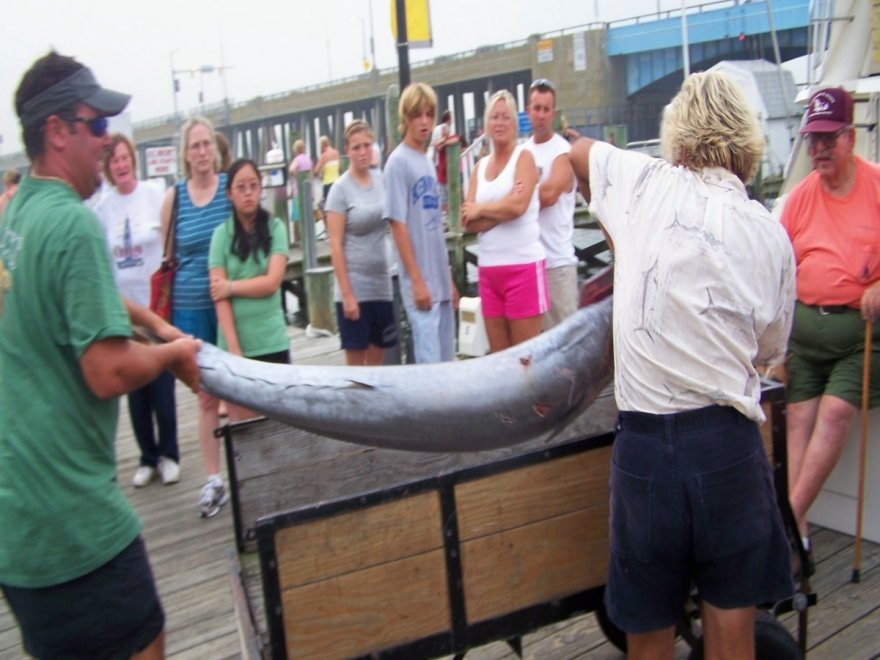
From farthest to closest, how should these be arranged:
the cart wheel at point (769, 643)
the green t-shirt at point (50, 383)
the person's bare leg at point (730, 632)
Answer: the cart wheel at point (769, 643), the person's bare leg at point (730, 632), the green t-shirt at point (50, 383)

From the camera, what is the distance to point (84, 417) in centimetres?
201

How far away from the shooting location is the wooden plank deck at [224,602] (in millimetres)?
3154

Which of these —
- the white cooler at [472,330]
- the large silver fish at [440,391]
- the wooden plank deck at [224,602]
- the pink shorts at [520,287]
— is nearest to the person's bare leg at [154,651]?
the large silver fish at [440,391]

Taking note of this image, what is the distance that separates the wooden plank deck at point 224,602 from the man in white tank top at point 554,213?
2.00 meters

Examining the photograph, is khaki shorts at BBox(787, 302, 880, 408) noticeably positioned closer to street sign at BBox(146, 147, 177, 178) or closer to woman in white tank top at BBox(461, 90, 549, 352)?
woman in white tank top at BBox(461, 90, 549, 352)

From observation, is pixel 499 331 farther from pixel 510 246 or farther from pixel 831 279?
pixel 831 279

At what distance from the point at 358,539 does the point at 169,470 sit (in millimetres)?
3229

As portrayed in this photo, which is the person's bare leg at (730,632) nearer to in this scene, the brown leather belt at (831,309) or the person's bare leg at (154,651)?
the person's bare leg at (154,651)

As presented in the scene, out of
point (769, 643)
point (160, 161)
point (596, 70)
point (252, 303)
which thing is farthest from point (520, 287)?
point (596, 70)

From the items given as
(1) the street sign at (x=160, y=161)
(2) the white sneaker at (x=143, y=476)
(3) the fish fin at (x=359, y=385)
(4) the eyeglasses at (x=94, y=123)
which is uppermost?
(1) the street sign at (x=160, y=161)

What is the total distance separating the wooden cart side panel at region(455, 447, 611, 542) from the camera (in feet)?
7.78

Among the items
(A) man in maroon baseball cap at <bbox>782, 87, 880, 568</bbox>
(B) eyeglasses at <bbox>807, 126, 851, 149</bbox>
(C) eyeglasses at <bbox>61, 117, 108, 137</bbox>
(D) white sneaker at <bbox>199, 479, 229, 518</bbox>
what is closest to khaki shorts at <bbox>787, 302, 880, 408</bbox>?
(A) man in maroon baseball cap at <bbox>782, 87, 880, 568</bbox>

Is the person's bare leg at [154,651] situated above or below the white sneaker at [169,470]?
above

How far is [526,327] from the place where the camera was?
15.8 ft
